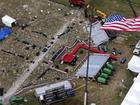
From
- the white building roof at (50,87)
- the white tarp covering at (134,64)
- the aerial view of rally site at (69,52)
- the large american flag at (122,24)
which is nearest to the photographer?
the white building roof at (50,87)

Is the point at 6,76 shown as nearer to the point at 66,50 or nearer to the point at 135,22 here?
the point at 66,50

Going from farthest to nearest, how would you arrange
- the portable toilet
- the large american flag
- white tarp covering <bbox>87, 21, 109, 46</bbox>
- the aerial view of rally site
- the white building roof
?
the portable toilet → white tarp covering <bbox>87, 21, 109, 46</bbox> → the large american flag → the aerial view of rally site → the white building roof

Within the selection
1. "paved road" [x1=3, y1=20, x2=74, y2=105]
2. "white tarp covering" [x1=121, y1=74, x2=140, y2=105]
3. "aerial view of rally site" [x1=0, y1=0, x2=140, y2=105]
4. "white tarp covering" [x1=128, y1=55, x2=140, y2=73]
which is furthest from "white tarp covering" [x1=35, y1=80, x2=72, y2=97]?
"white tarp covering" [x1=128, y1=55, x2=140, y2=73]

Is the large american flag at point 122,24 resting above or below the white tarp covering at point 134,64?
above

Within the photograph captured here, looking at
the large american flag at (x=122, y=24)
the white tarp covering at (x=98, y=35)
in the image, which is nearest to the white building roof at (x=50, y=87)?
the white tarp covering at (x=98, y=35)

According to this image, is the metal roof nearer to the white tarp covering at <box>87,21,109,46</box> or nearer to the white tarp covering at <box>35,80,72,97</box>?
the white tarp covering at <box>35,80,72,97</box>

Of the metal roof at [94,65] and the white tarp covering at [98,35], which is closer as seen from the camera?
the metal roof at [94,65]

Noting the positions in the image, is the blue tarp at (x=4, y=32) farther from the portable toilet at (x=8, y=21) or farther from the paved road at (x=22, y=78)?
the paved road at (x=22, y=78)
